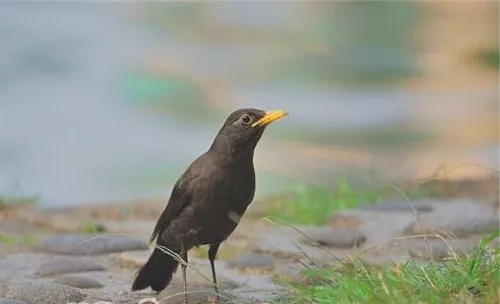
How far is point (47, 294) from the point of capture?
4.39 meters

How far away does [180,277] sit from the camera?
16.5 feet

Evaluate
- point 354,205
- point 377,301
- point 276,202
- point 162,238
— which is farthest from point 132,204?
point 377,301

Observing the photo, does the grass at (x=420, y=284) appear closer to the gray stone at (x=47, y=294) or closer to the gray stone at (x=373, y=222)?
the gray stone at (x=47, y=294)

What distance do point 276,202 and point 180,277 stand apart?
8.08 feet

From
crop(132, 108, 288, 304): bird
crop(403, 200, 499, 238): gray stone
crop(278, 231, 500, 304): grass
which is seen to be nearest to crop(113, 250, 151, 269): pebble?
crop(132, 108, 288, 304): bird

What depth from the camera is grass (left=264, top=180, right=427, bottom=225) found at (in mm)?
6734

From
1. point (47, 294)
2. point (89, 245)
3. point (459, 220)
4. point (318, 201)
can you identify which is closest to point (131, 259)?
point (89, 245)

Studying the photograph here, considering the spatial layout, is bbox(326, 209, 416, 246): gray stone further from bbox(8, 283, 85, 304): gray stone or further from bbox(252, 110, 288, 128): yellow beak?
bbox(8, 283, 85, 304): gray stone

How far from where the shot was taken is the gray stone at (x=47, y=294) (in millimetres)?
4363

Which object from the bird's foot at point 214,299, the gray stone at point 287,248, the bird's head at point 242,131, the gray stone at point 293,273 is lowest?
the bird's foot at point 214,299

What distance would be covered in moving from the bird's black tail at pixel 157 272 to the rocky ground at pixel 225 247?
5cm

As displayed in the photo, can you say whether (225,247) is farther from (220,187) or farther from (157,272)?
(220,187)

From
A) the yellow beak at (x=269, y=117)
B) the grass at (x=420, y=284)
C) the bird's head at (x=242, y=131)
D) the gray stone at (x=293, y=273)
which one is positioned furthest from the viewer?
the gray stone at (x=293, y=273)

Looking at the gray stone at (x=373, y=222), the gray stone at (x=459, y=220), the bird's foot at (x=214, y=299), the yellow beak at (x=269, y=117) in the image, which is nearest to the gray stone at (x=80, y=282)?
the bird's foot at (x=214, y=299)
